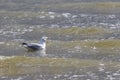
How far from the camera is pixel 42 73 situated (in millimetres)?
22812

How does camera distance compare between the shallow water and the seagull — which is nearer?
the shallow water

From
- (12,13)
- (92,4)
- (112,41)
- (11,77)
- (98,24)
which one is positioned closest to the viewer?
(11,77)

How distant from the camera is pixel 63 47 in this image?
28.7 metres

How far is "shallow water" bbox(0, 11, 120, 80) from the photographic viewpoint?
22.8 meters

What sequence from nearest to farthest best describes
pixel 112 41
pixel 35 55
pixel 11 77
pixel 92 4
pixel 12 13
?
pixel 11 77, pixel 35 55, pixel 112 41, pixel 12 13, pixel 92 4

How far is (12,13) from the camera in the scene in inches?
1652

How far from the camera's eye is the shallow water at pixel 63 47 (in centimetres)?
2283

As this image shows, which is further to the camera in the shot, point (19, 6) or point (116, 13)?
point (19, 6)

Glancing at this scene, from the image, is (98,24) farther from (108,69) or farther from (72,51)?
(108,69)

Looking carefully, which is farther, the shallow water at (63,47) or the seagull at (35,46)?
the seagull at (35,46)

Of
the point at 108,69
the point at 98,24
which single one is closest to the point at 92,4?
the point at 98,24

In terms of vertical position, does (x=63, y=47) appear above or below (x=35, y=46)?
below

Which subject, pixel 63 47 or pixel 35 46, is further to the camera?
pixel 63 47

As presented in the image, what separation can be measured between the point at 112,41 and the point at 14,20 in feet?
37.3
